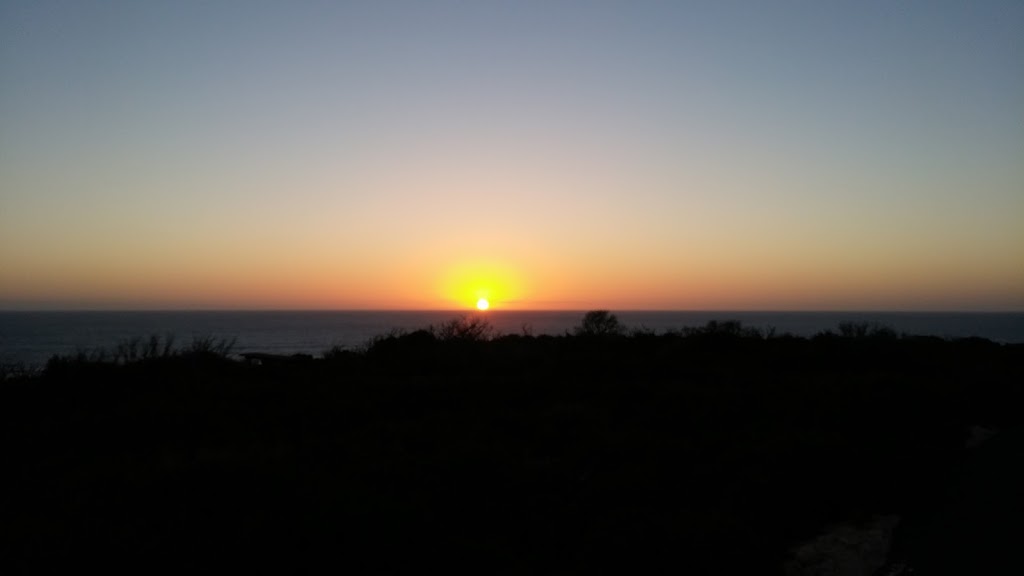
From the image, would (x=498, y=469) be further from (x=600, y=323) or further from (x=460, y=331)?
(x=600, y=323)

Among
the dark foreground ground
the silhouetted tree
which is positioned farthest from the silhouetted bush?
the dark foreground ground

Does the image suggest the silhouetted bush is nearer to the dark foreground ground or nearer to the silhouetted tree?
the silhouetted tree

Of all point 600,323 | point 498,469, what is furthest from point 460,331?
point 498,469

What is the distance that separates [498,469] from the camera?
9.15 meters

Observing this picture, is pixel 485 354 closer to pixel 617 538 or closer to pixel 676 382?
pixel 676 382

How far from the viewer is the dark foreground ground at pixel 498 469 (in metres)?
6.90

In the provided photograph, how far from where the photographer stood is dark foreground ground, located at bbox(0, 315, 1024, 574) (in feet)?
22.6

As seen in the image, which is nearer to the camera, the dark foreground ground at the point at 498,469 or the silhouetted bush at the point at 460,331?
the dark foreground ground at the point at 498,469

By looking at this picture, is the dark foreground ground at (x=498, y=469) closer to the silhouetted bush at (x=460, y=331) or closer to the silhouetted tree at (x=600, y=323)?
the silhouetted bush at (x=460, y=331)

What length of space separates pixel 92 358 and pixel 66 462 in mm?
7470

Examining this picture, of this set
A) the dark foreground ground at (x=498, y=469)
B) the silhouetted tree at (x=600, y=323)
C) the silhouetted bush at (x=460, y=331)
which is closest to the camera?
the dark foreground ground at (x=498, y=469)

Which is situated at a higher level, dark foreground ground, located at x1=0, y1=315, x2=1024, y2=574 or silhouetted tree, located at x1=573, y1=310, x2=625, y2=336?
silhouetted tree, located at x1=573, y1=310, x2=625, y2=336

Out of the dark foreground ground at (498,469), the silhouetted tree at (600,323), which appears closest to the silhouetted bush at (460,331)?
the silhouetted tree at (600,323)

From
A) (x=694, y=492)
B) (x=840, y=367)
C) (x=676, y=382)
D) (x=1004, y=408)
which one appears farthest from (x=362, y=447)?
(x=840, y=367)
